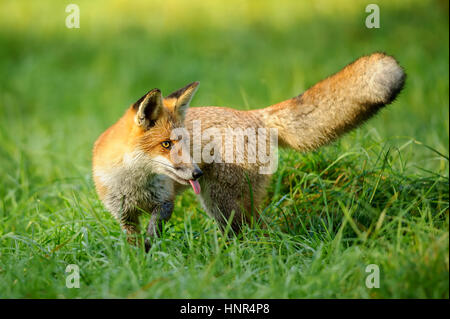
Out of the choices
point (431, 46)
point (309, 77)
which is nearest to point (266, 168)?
point (309, 77)

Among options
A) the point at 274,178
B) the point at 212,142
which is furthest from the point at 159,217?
the point at 274,178

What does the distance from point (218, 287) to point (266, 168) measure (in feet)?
4.95

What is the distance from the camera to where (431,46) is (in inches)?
425

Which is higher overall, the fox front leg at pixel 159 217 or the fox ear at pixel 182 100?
the fox ear at pixel 182 100

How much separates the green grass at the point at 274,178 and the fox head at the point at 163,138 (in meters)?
0.50

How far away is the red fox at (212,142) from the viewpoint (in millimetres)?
4477

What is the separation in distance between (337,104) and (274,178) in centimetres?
117

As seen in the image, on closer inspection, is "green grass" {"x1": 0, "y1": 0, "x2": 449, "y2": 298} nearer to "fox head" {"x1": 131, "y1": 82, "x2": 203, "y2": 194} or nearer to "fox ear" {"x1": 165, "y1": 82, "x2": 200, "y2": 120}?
"fox head" {"x1": 131, "y1": 82, "x2": 203, "y2": 194}

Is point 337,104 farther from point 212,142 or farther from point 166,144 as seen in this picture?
point 166,144

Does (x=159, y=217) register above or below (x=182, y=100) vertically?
below

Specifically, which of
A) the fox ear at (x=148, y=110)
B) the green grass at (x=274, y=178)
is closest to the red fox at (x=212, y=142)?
the fox ear at (x=148, y=110)

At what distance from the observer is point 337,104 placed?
15.6 ft

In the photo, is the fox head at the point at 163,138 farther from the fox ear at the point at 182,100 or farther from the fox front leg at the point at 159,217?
the fox front leg at the point at 159,217

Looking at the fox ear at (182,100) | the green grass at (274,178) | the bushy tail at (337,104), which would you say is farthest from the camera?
the fox ear at (182,100)
